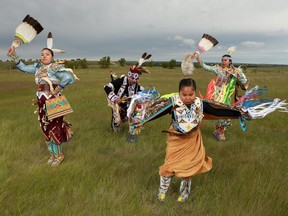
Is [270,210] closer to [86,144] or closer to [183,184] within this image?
[183,184]

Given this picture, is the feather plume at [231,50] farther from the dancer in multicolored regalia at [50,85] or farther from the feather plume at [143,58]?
the dancer in multicolored regalia at [50,85]

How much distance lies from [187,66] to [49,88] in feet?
8.12

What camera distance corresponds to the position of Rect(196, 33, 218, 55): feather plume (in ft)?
14.5

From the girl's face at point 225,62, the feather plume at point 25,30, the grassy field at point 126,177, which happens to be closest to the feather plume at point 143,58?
the grassy field at point 126,177

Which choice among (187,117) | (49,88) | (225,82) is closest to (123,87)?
(49,88)

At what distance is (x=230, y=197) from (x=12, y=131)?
535cm

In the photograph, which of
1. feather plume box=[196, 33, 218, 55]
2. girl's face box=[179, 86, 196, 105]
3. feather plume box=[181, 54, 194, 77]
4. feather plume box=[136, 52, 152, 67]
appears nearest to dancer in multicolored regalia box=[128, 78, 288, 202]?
girl's face box=[179, 86, 196, 105]

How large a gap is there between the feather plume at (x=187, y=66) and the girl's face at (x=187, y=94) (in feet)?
1.06

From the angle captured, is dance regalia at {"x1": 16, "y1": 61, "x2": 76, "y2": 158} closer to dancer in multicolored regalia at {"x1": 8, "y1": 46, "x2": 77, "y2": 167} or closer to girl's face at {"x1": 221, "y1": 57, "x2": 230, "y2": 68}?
dancer in multicolored regalia at {"x1": 8, "y1": 46, "x2": 77, "y2": 167}

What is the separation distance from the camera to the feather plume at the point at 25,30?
4.50 metres

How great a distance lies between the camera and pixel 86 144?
19.4 ft

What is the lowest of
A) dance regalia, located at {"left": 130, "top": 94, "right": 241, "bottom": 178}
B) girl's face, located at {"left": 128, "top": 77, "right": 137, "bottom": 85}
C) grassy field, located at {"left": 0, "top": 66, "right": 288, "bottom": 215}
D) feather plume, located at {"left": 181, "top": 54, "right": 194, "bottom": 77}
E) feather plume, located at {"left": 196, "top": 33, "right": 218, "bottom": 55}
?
grassy field, located at {"left": 0, "top": 66, "right": 288, "bottom": 215}

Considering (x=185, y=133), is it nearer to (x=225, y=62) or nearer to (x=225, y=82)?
(x=225, y=82)

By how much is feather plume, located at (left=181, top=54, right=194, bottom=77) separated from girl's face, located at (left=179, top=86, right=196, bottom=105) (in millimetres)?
322
